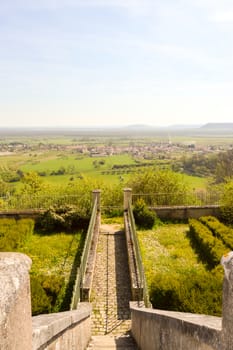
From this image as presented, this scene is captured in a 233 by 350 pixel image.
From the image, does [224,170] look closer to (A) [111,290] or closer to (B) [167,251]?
(B) [167,251]

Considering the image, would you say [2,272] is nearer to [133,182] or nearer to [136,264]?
[136,264]

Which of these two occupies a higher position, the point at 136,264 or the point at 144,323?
the point at 144,323

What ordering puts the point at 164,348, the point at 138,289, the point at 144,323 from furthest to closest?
the point at 138,289
the point at 144,323
the point at 164,348

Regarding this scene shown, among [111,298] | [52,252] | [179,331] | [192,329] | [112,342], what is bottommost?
[111,298]

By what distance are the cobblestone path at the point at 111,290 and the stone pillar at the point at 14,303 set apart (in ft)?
23.1

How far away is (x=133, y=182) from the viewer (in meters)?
25.2

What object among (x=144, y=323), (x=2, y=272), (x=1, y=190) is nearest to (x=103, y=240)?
(x=144, y=323)

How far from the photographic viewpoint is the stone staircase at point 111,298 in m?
7.42

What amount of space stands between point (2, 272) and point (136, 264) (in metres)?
9.13

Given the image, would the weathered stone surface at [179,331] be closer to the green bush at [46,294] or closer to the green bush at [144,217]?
the green bush at [46,294]

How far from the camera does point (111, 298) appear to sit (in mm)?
9594

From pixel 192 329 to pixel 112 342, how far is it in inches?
199

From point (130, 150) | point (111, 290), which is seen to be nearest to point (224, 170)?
point (111, 290)

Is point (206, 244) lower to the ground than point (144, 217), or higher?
lower
